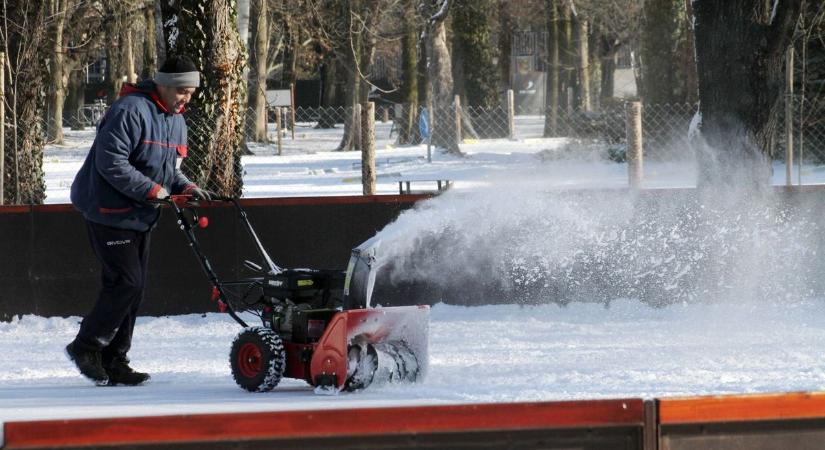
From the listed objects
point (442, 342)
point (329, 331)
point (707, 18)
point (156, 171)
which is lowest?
point (442, 342)

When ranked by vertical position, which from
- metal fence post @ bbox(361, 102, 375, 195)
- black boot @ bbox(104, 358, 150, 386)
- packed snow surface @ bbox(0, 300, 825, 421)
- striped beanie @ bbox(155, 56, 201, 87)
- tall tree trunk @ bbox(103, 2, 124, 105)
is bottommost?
packed snow surface @ bbox(0, 300, 825, 421)

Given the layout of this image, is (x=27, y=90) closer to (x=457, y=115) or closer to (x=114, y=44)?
(x=457, y=115)

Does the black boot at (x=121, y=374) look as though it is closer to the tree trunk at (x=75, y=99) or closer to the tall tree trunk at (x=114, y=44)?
the tall tree trunk at (x=114, y=44)

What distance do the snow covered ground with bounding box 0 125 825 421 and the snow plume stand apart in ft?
0.27

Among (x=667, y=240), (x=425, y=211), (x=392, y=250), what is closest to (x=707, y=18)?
(x=667, y=240)

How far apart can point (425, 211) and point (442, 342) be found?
1.45m

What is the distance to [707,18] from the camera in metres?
11.2

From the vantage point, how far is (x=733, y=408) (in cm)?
357

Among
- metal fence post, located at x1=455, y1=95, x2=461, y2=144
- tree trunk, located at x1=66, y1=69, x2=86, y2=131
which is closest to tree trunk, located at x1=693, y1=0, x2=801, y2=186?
metal fence post, located at x1=455, y1=95, x2=461, y2=144

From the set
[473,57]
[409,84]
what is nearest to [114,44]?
[409,84]

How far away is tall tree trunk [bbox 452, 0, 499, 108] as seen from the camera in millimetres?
37031

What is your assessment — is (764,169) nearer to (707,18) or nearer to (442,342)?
(707,18)

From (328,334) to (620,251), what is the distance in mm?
4197

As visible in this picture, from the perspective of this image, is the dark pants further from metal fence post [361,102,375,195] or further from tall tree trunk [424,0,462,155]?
tall tree trunk [424,0,462,155]
